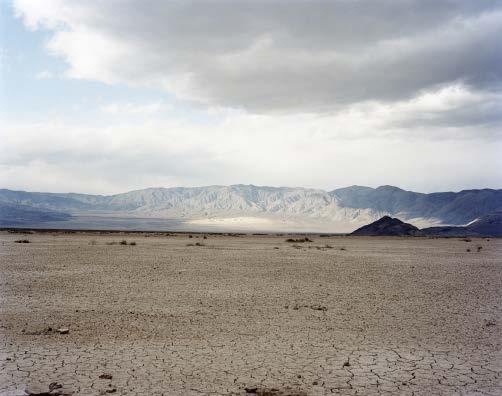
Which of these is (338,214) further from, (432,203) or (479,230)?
(479,230)

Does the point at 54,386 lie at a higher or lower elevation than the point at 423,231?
higher

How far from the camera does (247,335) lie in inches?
369

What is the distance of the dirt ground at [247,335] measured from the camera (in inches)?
268

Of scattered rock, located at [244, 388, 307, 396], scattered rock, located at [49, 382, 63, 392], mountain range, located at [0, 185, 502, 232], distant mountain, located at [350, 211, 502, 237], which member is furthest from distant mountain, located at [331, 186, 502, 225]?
scattered rock, located at [49, 382, 63, 392]

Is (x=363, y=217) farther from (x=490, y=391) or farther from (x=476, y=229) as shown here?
(x=490, y=391)

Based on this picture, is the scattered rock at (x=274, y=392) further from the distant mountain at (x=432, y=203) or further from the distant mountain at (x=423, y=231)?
the distant mountain at (x=432, y=203)

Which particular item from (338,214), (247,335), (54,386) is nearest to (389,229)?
(247,335)

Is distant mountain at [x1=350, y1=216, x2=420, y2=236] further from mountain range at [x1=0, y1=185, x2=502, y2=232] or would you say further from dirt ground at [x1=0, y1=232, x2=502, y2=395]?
dirt ground at [x1=0, y1=232, x2=502, y2=395]

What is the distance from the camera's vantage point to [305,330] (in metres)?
9.80

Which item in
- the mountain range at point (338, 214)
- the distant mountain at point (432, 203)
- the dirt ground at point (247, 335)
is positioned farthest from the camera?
the distant mountain at point (432, 203)

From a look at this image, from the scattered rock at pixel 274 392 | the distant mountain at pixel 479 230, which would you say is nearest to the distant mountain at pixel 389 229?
the distant mountain at pixel 479 230

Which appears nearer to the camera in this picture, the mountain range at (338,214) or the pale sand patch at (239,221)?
the mountain range at (338,214)

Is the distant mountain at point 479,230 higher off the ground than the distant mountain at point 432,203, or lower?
lower

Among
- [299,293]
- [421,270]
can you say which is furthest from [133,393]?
[421,270]
